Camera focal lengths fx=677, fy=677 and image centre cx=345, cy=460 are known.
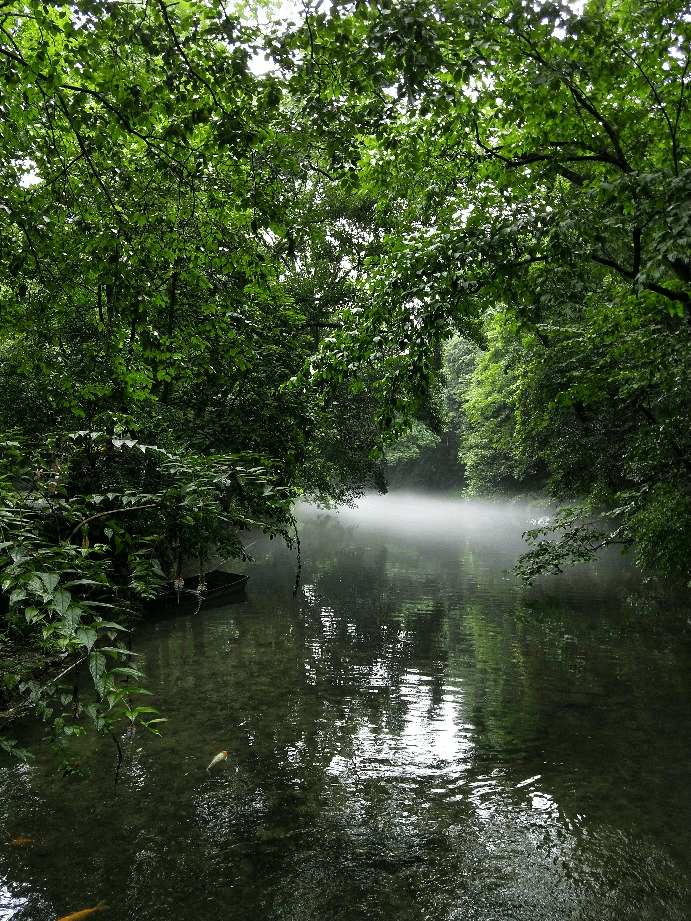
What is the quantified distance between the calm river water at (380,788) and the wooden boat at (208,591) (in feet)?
3.40

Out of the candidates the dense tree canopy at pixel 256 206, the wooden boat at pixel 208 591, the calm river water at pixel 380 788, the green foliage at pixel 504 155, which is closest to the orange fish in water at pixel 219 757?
the calm river water at pixel 380 788

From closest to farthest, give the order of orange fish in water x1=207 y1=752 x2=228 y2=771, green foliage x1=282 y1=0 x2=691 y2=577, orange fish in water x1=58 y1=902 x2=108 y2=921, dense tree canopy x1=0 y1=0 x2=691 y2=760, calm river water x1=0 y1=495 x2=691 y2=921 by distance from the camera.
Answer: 1. dense tree canopy x1=0 y1=0 x2=691 y2=760
2. green foliage x1=282 y1=0 x2=691 y2=577
3. orange fish in water x1=58 y1=902 x2=108 y2=921
4. calm river water x1=0 y1=495 x2=691 y2=921
5. orange fish in water x1=207 y1=752 x2=228 y2=771

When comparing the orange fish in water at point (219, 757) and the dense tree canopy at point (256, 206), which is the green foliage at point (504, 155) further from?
the orange fish in water at point (219, 757)

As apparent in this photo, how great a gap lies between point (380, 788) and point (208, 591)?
33.7 feet

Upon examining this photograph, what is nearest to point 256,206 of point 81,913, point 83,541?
point 83,541

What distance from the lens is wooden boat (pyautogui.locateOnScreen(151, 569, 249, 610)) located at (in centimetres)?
1523

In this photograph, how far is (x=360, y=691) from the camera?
402 inches

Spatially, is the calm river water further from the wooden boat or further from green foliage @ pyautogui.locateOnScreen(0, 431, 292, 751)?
green foliage @ pyautogui.locateOnScreen(0, 431, 292, 751)

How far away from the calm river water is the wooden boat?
104cm

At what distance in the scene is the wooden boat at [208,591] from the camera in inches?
599

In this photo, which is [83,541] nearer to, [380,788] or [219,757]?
[380,788]

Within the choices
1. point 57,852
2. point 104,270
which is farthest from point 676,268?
point 57,852

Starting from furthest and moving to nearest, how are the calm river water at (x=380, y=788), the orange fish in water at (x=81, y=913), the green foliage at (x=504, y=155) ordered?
the calm river water at (x=380, y=788) < the orange fish in water at (x=81, y=913) < the green foliage at (x=504, y=155)

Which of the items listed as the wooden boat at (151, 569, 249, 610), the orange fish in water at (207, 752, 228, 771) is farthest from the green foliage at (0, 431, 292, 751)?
the wooden boat at (151, 569, 249, 610)
